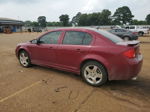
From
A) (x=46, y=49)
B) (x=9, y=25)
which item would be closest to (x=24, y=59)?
(x=46, y=49)

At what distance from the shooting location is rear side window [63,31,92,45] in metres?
4.74

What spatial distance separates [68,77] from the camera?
532 centimetres

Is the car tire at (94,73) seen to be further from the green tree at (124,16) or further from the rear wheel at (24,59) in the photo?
the green tree at (124,16)

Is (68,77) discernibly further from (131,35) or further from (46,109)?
(131,35)

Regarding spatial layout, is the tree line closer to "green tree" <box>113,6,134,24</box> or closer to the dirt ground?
"green tree" <box>113,6,134,24</box>

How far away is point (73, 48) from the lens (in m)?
4.86

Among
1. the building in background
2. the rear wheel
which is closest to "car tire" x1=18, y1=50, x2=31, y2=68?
the rear wheel

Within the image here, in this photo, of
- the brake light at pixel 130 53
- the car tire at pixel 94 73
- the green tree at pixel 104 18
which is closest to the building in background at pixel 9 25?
the green tree at pixel 104 18

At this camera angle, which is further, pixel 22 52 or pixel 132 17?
pixel 132 17

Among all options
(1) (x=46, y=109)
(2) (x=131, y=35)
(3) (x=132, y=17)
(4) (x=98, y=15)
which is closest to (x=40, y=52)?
(1) (x=46, y=109)

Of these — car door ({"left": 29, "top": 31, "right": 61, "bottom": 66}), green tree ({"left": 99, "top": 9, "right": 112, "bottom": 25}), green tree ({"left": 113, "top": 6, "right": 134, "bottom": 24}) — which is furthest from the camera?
green tree ({"left": 113, "top": 6, "right": 134, "bottom": 24})

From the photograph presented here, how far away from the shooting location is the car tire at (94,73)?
14.4 feet

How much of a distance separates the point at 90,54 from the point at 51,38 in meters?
1.73

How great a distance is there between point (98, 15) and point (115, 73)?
295 feet
